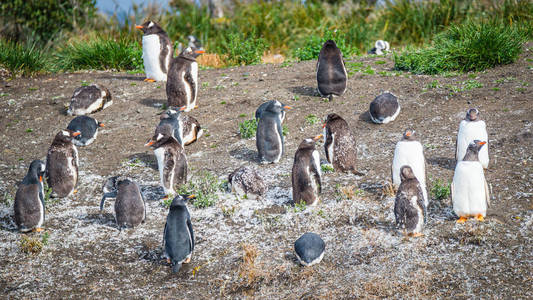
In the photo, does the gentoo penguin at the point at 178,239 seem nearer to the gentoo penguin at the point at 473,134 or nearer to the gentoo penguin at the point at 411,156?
the gentoo penguin at the point at 411,156

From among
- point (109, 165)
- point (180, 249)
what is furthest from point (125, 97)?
point (180, 249)

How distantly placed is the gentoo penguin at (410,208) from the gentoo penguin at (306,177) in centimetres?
111

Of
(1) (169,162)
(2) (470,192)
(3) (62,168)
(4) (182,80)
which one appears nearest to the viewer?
(2) (470,192)

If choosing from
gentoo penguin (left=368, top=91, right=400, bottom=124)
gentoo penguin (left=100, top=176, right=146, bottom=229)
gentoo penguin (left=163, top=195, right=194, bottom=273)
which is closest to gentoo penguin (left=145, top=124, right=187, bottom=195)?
gentoo penguin (left=100, top=176, right=146, bottom=229)

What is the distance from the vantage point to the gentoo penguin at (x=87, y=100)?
424 inches

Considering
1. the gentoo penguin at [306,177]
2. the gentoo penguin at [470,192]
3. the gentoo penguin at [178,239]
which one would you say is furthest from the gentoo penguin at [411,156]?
the gentoo penguin at [178,239]

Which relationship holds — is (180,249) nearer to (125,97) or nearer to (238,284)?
(238,284)

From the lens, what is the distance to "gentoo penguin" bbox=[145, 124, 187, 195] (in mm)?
7758

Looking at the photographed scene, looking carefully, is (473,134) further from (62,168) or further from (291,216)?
(62,168)

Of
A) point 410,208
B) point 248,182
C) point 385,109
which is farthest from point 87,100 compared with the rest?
point 410,208

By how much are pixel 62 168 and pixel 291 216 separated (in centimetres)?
329

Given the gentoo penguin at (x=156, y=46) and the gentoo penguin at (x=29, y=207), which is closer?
the gentoo penguin at (x=29, y=207)

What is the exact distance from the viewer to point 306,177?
698 cm

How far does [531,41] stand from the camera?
12.4 m
